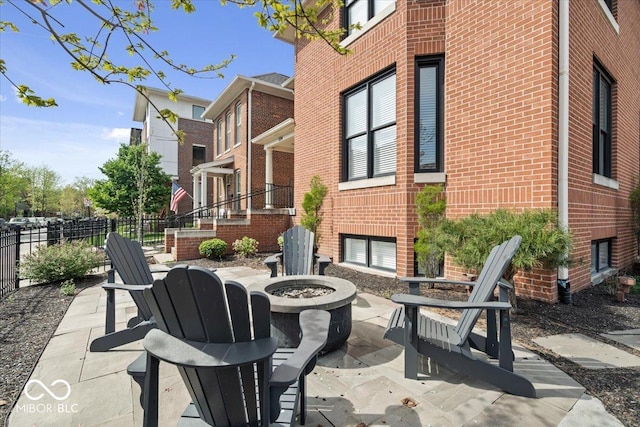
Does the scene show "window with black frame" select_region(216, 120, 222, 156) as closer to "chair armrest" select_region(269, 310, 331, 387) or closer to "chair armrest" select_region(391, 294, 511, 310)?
"chair armrest" select_region(391, 294, 511, 310)

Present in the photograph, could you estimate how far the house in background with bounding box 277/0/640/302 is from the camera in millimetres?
4426

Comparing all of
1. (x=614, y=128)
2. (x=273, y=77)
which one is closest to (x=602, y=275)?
(x=614, y=128)

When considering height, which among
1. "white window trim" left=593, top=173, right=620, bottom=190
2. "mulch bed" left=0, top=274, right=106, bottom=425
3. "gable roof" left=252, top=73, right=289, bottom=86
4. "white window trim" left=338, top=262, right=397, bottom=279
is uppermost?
"gable roof" left=252, top=73, right=289, bottom=86

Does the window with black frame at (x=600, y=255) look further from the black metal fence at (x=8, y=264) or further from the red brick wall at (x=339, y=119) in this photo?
the black metal fence at (x=8, y=264)

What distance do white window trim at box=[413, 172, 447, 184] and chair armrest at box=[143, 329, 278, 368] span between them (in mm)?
5030

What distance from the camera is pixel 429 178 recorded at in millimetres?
5723

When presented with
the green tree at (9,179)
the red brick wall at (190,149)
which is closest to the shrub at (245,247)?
the red brick wall at (190,149)

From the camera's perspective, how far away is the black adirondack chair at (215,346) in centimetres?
129

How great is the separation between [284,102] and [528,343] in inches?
499

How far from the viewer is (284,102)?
13.5 meters

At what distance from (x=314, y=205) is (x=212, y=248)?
3.31 m

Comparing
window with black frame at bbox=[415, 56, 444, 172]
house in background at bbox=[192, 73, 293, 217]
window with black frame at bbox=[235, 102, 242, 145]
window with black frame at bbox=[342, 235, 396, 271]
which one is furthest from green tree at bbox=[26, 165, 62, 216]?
window with black frame at bbox=[415, 56, 444, 172]

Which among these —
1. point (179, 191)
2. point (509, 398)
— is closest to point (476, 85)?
point (509, 398)

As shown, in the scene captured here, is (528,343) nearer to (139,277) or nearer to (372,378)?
(372,378)
